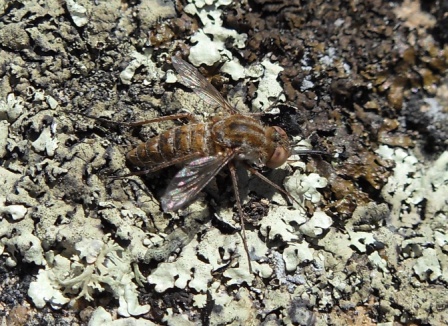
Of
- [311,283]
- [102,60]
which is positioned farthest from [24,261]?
[311,283]

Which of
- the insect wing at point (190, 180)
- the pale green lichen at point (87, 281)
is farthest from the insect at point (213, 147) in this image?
the pale green lichen at point (87, 281)

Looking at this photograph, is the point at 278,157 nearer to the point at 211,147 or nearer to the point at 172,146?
the point at 211,147

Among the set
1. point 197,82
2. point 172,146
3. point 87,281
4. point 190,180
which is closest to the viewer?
point 87,281

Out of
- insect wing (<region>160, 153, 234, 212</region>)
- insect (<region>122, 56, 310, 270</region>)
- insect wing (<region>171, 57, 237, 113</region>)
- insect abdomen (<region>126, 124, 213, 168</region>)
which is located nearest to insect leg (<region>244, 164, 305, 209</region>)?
insect (<region>122, 56, 310, 270</region>)

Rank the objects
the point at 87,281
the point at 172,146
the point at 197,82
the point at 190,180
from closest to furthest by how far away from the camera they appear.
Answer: the point at 87,281 < the point at 190,180 < the point at 172,146 < the point at 197,82

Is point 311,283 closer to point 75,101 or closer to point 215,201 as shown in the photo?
point 215,201

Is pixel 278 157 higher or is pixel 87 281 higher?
pixel 278 157

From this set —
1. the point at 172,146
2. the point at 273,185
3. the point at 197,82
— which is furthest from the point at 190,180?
the point at 197,82
